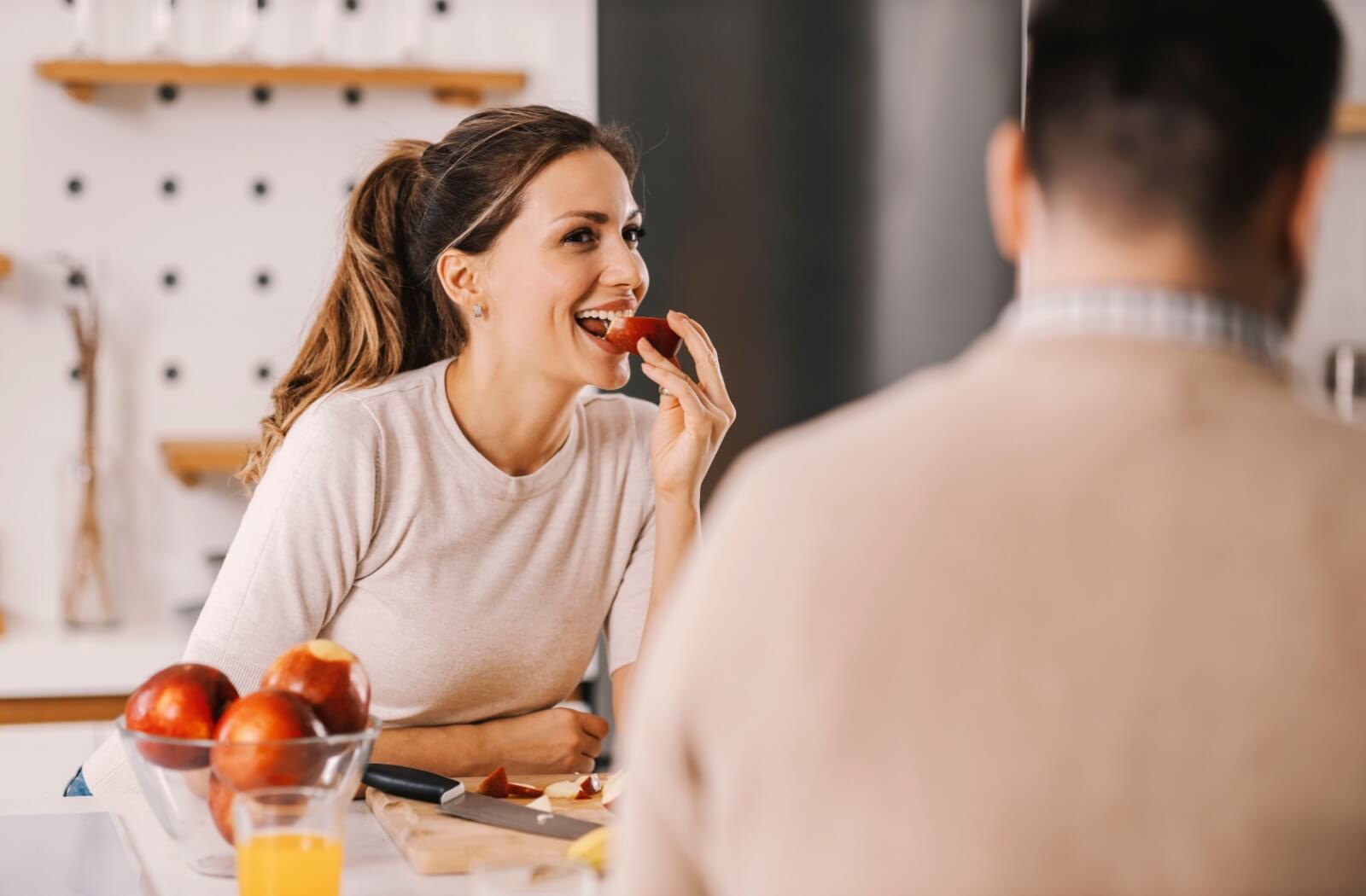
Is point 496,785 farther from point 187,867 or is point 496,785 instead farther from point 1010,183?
point 1010,183

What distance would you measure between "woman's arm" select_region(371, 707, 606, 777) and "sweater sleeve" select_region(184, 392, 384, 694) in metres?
0.18

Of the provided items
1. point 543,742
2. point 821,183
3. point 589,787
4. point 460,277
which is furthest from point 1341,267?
point 589,787

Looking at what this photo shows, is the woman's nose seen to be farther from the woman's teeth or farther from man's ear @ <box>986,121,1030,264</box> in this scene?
man's ear @ <box>986,121,1030,264</box>

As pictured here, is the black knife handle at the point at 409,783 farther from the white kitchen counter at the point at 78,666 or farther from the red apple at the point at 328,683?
the white kitchen counter at the point at 78,666

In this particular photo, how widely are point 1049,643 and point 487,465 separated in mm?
Result: 1471

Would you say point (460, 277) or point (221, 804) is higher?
point (460, 277)

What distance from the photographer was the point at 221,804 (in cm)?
119

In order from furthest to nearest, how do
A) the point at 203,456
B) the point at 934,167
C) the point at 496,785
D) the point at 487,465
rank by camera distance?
the point at 203,456
the point at 934,167
the point at 487,465
the point at 496,785

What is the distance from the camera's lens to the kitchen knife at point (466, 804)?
1.34 m

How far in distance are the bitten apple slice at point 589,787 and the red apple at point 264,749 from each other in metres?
0.38

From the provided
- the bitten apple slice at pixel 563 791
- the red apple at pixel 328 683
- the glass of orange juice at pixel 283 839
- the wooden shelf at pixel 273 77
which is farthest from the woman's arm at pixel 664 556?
the wooden shelf at pixel 273 77

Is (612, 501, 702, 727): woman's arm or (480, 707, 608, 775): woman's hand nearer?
(480, 707, 608, 775): woman's hand

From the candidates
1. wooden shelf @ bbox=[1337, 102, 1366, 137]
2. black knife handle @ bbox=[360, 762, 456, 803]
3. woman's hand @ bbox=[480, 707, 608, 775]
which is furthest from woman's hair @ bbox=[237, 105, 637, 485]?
wooden shelf @ bbox=[1337, 102, 1366, 137]

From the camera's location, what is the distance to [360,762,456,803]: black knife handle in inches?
56.3
